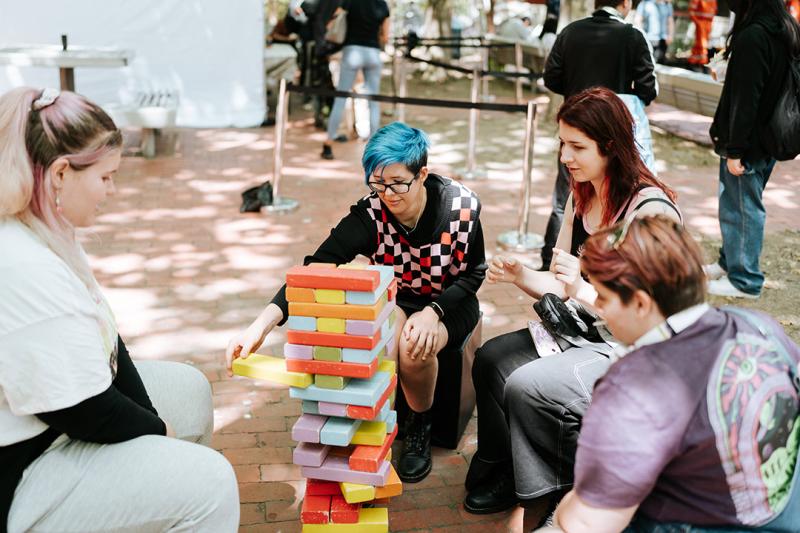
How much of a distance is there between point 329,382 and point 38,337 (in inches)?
36.8

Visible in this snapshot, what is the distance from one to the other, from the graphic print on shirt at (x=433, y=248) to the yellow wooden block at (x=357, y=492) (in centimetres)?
96

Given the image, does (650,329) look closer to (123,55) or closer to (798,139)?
(798,139)

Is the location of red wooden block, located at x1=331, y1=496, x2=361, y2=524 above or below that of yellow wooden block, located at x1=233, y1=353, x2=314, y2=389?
below

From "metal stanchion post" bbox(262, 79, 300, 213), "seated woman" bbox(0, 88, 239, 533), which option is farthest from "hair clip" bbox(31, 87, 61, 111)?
"metal stanchion post" bbox(262, 79, 300, 213)

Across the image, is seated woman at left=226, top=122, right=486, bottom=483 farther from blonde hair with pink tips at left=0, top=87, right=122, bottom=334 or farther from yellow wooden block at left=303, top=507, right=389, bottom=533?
blonde hair with pink tips at left=0, top=87, right=122, bottom=334

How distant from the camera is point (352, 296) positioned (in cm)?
249

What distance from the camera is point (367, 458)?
8.66ft

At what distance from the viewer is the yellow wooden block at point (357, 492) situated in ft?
8.70

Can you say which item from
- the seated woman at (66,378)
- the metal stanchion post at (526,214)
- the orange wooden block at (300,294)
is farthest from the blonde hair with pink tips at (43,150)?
the metal stanchion post at (526,214)

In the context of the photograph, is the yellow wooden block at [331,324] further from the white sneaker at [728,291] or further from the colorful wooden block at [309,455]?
the white sneaker at [728,291]

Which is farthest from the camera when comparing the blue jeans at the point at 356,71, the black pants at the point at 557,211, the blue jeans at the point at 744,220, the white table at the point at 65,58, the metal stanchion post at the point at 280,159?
the blue jeans at the point at 356,71

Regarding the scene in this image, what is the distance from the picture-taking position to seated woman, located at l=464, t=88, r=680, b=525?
8.90 feet

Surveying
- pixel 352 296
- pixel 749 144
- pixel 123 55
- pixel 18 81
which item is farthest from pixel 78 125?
pixel 18 81

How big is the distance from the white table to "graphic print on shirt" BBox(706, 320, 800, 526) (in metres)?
7.16
